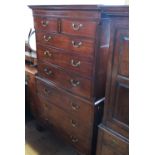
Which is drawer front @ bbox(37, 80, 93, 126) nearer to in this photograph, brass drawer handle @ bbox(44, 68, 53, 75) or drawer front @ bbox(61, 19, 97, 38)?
brass drawer handle @ bbox(44, 68, 53, 75)

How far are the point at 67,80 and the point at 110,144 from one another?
2.07 ft

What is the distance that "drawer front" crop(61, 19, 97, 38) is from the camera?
1.20 m

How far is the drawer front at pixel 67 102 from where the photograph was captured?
4.75 feet

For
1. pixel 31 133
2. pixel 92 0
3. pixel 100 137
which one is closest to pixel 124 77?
pixel 100 137

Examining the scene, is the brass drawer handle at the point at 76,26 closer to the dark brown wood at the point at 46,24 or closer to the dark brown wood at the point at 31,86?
the dark brown wood at the point at 46,24

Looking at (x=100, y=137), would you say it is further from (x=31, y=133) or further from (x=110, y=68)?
(x=31, y=133)

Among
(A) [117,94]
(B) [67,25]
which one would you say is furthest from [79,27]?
(A) [117,94]

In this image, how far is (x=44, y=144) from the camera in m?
1.97

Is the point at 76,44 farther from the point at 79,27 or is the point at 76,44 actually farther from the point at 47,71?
the point at 47,71

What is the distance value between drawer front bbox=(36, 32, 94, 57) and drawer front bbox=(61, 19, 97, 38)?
46mm

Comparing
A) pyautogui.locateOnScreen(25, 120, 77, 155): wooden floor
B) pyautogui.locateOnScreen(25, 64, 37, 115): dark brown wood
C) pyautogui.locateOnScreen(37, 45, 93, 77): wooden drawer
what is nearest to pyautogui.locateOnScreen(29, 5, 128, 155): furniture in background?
pyautogui.locateOnScreen(37, 45, 93, 77): wooden drawer

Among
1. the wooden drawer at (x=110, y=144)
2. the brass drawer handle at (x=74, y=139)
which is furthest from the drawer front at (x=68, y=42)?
the brass drawer handle at (x=74, y=139)
